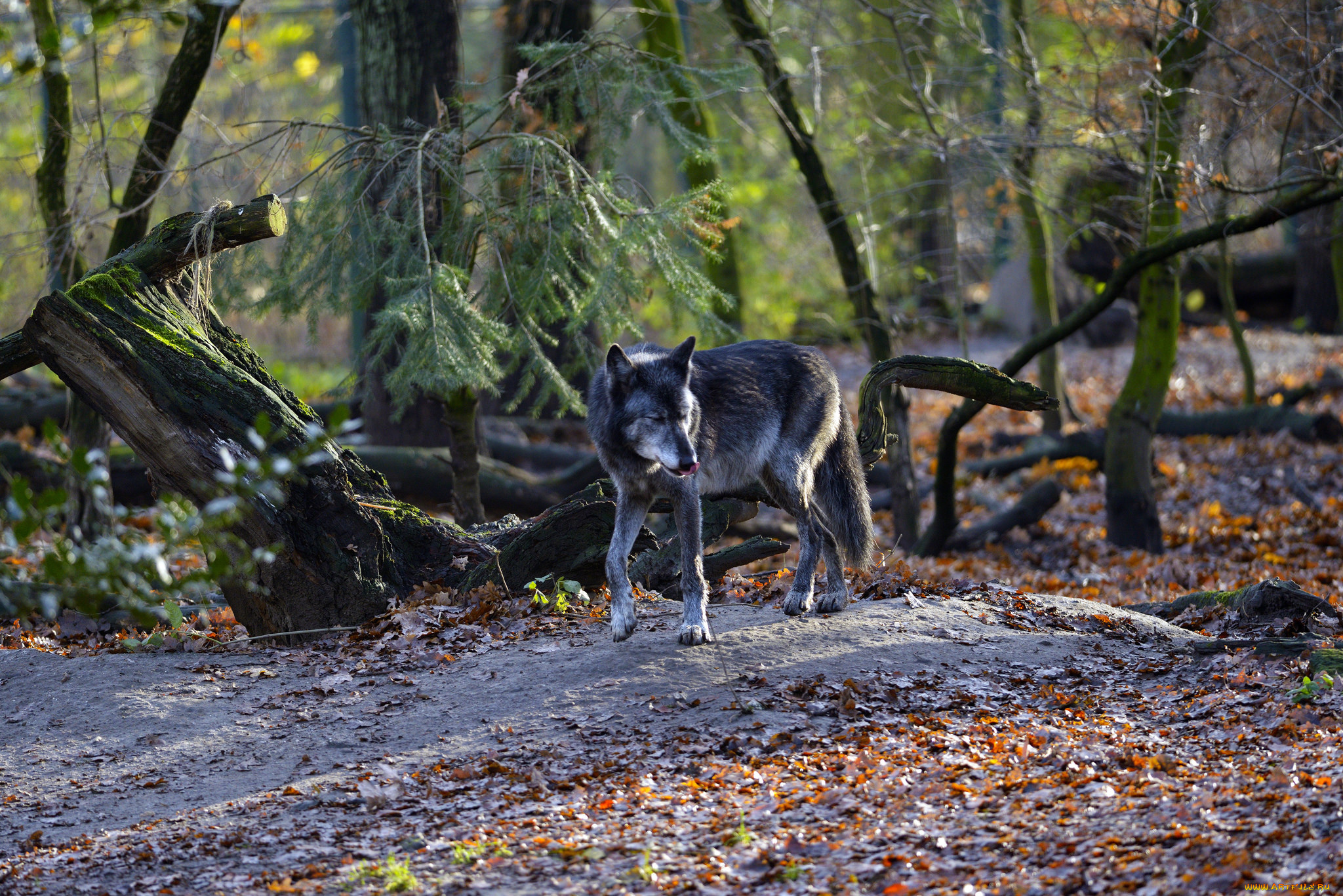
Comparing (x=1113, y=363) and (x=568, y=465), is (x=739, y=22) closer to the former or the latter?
(x=568, y=465)

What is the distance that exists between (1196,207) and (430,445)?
31.4 feet

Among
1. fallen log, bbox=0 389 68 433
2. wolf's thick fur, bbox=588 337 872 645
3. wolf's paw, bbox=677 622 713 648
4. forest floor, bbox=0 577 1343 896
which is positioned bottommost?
forest floor, bbox=0 577 1343 896

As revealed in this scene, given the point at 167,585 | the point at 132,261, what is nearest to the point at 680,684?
the point at 167,585

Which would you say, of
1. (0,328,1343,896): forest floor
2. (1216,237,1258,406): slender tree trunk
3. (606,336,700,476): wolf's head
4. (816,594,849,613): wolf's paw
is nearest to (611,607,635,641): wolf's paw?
(0,328,1343,896): forest floor

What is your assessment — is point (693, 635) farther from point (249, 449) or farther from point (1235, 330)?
point (1235, 330)

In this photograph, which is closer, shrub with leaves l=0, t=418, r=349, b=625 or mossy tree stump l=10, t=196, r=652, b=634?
shrub with leaves l=0, t=418, r=349, b=625

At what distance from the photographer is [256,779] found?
5.40m

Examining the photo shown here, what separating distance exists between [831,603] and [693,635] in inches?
49.5

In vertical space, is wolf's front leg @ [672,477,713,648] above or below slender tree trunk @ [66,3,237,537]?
below

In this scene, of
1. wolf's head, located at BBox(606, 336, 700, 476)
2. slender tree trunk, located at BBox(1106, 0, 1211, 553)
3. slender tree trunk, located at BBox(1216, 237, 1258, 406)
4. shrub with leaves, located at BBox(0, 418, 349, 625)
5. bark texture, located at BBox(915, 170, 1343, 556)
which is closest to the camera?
shrub with leaves, located at BBox(0, 418, 349, 625)

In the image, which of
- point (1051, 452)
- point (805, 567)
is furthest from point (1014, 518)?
point (805, 567)

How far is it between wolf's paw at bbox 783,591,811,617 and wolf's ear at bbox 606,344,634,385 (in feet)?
6.39

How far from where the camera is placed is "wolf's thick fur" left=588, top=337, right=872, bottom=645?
20.9ft

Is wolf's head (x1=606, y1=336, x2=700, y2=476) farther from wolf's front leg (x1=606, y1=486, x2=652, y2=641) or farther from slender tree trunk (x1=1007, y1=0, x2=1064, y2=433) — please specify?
slender tree trunk (x1=1007, y1=0, x2=1064, y2=433)
